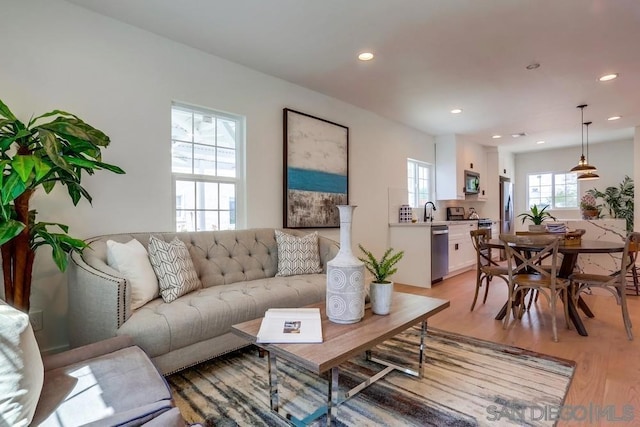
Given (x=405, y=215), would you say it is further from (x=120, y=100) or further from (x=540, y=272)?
(x=120, y=100)

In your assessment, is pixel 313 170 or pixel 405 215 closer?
pixel 313 170

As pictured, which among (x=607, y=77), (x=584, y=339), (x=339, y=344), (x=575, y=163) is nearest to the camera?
(x=339, y=344)

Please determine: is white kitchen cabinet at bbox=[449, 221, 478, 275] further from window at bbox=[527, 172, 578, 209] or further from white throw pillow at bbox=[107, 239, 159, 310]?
white throw pillow at bbox=[107, 239, 159, 310]

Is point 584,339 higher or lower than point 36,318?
lower

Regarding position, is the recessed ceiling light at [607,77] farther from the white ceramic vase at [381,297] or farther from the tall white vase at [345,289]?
the tall white vase at [345,289]

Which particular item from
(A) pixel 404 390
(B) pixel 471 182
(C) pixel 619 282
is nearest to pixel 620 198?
(B) pixel 471 182

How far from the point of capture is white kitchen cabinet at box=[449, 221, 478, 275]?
18.2ft

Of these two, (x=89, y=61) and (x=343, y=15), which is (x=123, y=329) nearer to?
(x=89, y=61)

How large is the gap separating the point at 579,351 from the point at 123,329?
10.3 ft

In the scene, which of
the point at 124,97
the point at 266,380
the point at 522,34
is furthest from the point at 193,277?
the point at 522,34

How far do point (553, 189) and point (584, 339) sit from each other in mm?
6786

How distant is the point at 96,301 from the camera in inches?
74.4

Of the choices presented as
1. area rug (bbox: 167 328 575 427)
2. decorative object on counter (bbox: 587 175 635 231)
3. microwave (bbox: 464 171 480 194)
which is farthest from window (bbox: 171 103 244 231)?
decorative object on counter (bbox: 587 175 635 231)

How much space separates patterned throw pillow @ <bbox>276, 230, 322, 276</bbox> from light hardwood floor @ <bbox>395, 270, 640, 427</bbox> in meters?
1.27
